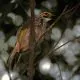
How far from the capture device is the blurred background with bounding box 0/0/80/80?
1.52 meters

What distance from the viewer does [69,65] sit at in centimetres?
156

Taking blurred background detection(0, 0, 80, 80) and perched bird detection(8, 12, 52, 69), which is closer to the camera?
perched bird detection(8, 12, 52, 69)

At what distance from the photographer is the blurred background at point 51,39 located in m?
1.52

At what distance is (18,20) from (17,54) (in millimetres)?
349

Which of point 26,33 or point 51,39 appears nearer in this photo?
point 26,33

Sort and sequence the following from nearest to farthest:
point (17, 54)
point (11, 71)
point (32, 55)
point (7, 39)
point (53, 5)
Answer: point (32, 55), point (17, 54), point (11, 71), point (7, 39), point (53, 5)

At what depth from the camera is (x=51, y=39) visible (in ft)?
5.32

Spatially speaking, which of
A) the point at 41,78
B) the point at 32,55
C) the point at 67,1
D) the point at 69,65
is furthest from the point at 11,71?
the point at 32,55

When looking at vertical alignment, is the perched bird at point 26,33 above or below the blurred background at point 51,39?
above

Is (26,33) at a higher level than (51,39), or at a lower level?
higher

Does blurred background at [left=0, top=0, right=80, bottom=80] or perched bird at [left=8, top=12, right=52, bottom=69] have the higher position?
perched bird at [left=8, top=12, right=52, bottom=69]

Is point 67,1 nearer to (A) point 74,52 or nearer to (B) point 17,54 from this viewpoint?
(A) point 74,52

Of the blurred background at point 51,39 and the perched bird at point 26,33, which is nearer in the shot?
the perched bird at point 26,33

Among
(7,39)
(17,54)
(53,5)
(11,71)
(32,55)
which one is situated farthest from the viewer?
(53,5)
